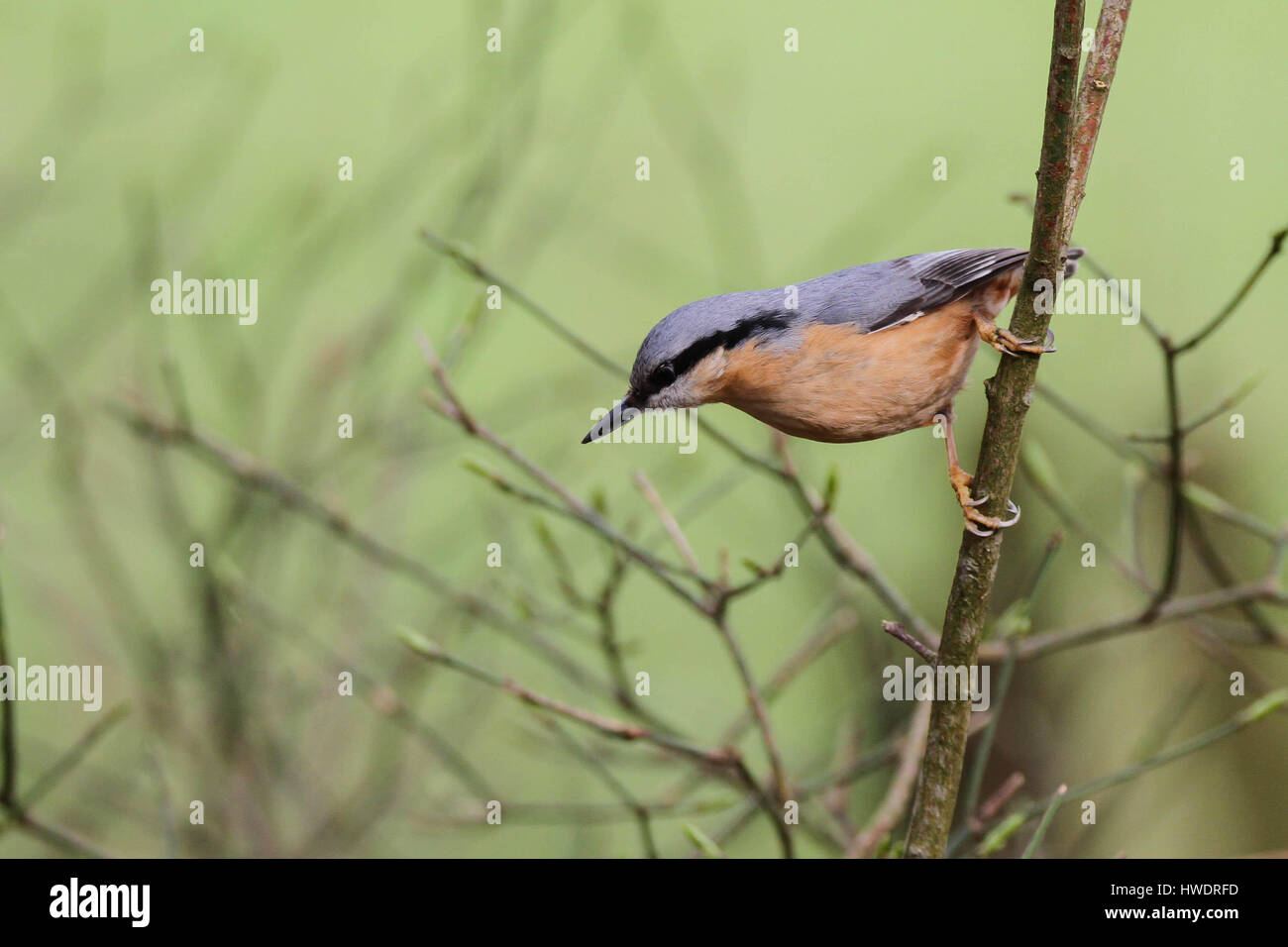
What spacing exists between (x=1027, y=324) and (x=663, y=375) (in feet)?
0.78

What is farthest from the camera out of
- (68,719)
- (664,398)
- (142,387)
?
(68,719)

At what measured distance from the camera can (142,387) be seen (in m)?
1.67

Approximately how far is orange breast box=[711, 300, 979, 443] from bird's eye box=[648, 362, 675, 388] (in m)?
0.06

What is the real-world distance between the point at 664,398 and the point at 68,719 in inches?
78.1

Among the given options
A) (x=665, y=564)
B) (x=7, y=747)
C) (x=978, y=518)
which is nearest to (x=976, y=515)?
(x=978, y=518)

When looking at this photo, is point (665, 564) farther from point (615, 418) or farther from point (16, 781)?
point (16, 781)

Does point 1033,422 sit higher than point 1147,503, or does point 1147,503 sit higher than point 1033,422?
point 1033,422

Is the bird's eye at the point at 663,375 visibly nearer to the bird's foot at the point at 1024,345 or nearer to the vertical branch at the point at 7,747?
the bird's foot at the point at 1024,345

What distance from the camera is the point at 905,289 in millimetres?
883

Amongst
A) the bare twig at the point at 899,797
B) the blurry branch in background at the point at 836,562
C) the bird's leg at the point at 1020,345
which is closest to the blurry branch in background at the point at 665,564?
the blurry branch in background at the point at 836,562

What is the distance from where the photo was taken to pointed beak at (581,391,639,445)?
67 centimetres

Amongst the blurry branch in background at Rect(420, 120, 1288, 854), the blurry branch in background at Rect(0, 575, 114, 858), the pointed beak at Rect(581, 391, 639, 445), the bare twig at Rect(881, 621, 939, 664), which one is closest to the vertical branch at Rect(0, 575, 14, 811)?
the blurry branch in background at Rect(0, 575, 114, 858)
